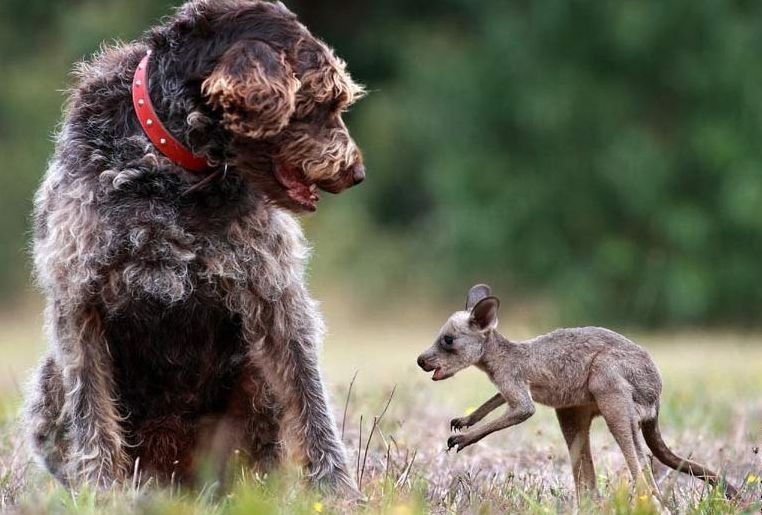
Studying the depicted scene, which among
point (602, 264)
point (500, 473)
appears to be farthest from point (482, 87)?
point (500, 473)

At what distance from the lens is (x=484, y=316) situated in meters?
5.85

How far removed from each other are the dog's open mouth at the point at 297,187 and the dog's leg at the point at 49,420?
131cm

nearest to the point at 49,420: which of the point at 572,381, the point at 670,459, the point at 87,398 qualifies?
the point at 87,398

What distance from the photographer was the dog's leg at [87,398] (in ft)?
19.1

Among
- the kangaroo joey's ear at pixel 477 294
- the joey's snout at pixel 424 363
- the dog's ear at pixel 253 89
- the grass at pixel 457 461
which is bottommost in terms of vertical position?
the grass at pixel 457 461

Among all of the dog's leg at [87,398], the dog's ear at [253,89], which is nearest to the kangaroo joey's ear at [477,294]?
the dog's ear at [253,89]

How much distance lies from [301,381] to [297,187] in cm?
91

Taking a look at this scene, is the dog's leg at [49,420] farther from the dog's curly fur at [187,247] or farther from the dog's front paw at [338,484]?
the dog's front paw at [338,484]

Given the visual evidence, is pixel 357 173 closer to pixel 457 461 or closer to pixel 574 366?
pixel 574 366

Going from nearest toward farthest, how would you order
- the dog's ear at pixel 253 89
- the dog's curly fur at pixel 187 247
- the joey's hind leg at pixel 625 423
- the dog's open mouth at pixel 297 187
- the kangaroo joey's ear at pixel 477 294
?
the joey's hind leg at pixel 625 423 < the dog's ear at pixel 253 89 < the dog's curly fur at pixel 187 247 < the dog's open mouth at pixel 297 187 < the kangaroo joey's ear at pixel 477 294

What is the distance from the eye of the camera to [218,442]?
624cm

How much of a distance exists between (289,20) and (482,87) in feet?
55.1

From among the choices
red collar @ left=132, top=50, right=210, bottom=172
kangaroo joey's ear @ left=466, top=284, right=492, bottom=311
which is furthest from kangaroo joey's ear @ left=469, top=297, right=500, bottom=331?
red collar @ left=132, top=50, right=210, bottom=172

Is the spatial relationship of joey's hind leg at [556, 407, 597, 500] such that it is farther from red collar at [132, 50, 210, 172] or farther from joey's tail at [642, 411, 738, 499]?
red collar at [132, 50, 210, 172]
